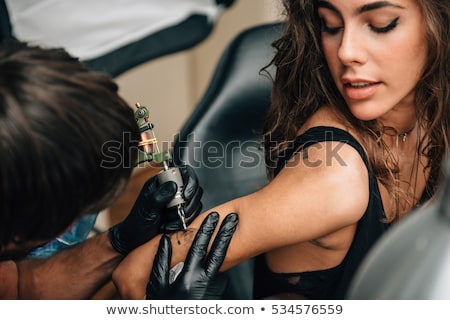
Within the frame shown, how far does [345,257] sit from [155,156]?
1.11 feet

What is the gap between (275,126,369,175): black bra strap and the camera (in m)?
0.87

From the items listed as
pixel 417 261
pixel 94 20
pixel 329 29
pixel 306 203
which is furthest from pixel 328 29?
pixel 94 20

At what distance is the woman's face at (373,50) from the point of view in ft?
2.57

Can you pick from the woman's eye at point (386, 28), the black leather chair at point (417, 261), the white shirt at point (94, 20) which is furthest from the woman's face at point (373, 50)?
the white shirt at point (94, 20)

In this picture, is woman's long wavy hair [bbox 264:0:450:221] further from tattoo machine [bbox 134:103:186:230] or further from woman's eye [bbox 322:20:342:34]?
tattoo machine [bbox 134:103:186:230]

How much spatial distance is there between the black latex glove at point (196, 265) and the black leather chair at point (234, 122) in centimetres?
27

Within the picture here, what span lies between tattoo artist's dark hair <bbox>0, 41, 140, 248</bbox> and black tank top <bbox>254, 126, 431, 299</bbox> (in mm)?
282

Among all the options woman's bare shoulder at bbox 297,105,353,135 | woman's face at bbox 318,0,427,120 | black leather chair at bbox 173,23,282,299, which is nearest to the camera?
woman's face at bbox 318,0,427,120

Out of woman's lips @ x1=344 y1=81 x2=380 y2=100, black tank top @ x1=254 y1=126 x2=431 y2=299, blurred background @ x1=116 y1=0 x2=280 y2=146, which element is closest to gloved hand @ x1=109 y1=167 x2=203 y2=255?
black tank top @ x1=254 y1=126 x2=431 y2=299

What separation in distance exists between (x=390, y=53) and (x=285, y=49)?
0.61 feet

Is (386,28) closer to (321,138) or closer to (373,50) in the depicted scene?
(373,50)
